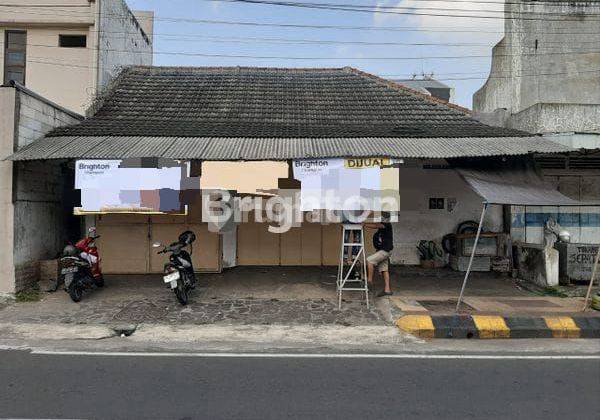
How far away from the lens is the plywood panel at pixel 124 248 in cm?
1061

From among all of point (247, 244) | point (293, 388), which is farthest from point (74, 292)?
point (293, 388)

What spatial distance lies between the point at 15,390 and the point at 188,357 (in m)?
1.78

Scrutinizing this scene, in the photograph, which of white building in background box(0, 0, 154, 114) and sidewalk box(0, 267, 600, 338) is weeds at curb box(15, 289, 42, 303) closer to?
sidewalk box(0, 267, 600, 338)

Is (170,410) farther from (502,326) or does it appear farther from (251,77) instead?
(251,77)

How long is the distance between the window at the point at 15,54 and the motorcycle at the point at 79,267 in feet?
23.8

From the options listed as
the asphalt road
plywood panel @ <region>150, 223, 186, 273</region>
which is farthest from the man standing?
plywood panel @ <region>150, 223, 186, 273</region>

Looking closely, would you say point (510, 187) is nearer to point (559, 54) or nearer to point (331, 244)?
point (331, 244)

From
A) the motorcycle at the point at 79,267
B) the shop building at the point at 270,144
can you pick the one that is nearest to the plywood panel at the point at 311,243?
the shop building at the point at 270,144

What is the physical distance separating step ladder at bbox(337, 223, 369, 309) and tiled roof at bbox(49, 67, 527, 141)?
2.19 m

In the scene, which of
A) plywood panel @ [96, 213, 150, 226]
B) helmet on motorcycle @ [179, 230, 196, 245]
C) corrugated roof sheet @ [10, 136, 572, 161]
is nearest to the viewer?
corrugated roof sheet @ [10, 136, 572, 161]

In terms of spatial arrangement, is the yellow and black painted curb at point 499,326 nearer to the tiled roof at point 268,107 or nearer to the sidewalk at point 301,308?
the sidewalk at point 301,308

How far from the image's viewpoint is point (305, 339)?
6.34m

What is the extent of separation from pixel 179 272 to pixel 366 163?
3862 mm

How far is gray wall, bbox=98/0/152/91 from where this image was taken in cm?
1284
